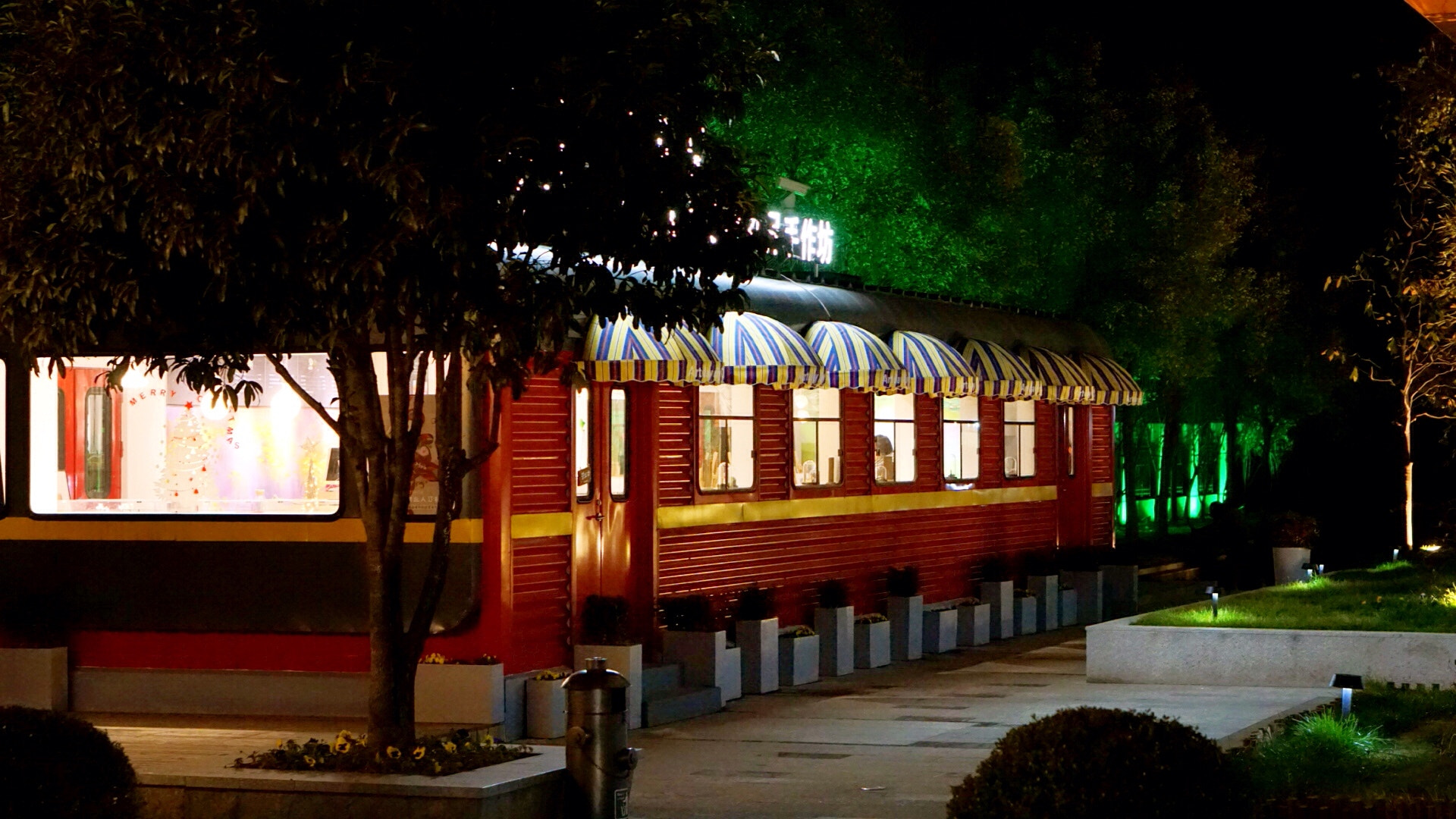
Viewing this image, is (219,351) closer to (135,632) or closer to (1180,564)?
(135,632)

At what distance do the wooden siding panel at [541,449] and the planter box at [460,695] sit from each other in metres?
1.46

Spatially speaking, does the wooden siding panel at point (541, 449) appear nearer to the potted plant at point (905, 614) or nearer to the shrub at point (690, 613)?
the shrub at point (690, 613)

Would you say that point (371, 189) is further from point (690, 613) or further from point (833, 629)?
point (833, 629)

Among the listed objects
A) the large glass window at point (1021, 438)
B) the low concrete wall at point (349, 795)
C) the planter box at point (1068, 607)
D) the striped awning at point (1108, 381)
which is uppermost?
the striped awning at point (1108, 381)

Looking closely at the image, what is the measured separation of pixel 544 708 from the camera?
15.2m


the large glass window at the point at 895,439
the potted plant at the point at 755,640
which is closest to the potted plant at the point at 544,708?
the potted plant at the point at 755,640

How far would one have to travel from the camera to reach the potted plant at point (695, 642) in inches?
680

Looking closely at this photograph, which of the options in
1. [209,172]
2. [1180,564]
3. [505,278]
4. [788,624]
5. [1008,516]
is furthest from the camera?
[1180,564]

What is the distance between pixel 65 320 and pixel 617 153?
118 inches

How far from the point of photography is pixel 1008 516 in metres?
26.0

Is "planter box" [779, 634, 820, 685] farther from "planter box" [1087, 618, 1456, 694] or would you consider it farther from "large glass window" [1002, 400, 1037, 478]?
"large glass window" [1002, 400, 1037, 478]

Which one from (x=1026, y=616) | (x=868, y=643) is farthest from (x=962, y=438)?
(x=868, y=643)

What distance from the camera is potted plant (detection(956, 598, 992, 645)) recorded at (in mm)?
23125

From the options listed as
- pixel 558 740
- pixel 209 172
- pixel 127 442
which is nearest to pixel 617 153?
pixel 209 172
